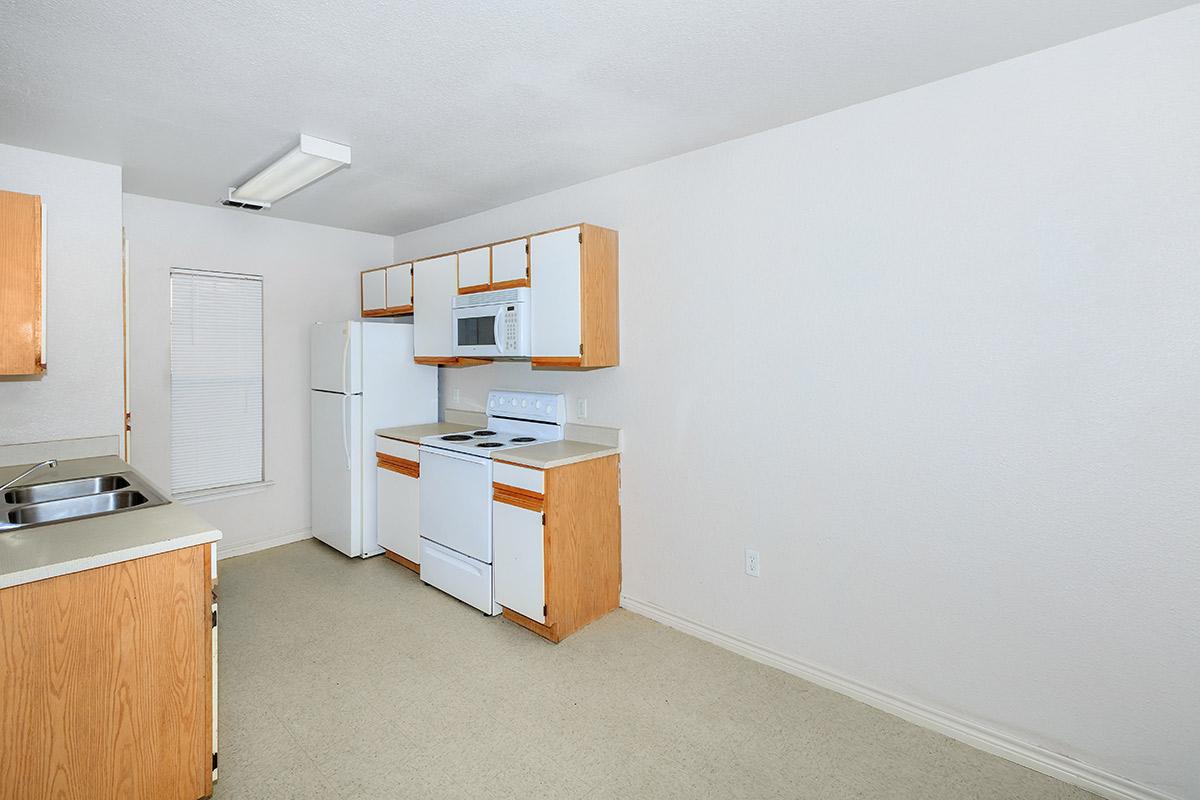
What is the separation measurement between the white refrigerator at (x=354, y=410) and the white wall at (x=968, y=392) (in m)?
2.22

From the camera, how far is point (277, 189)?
3.46 metres

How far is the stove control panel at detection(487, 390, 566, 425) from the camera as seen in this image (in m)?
3.76

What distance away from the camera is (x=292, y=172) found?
3.15 meters

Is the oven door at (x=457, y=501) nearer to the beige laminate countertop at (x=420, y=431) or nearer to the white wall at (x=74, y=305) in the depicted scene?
the beige laminate countertop at (x=420, y=431)

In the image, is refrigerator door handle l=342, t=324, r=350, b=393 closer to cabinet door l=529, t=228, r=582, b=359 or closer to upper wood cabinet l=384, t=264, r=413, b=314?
upper wood cabinet l=384, t=264, r=413, b=314

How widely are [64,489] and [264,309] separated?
2.13m

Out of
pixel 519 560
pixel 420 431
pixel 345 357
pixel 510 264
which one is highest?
pixel 510 264

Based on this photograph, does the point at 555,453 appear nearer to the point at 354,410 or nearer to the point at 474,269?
the point at 474,269

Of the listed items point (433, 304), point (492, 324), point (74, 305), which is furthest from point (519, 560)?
point (74, 305)

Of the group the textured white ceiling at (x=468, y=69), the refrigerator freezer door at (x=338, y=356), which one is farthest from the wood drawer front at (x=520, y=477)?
the textured white ceiling at (x=468, y=69)

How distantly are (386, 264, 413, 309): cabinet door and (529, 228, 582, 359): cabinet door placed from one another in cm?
141

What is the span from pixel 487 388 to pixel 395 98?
2.27 meters

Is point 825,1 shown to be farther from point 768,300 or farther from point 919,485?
point 919,485

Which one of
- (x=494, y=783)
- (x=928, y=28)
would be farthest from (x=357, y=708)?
(x=928, y=28)
